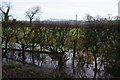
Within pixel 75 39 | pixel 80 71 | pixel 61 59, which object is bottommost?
pixel 80 71

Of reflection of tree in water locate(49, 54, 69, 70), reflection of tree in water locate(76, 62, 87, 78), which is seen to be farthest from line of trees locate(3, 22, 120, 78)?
reflection of tree in water locate(76, 62, 87, 78)

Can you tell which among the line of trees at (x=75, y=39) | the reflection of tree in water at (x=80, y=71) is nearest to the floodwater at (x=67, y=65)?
the reflection of tree in water at (x=80, y=71)

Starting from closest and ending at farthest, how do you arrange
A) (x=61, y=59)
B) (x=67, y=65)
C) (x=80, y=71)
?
(x=80, y=71) → (x=61, y=59) → (x=67, y=65)

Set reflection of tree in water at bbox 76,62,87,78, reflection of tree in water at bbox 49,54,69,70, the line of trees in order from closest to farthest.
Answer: the line of trees → reflection of tree in water at bbox 76,62,87,78 → reflection of tree in water at bbox 49,54,69,70

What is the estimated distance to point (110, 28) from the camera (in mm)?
6578

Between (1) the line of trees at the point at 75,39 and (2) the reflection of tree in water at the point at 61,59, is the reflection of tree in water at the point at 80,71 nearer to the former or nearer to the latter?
(1) the line of trees at the point at 75,39

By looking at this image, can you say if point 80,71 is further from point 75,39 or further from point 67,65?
point 75,39

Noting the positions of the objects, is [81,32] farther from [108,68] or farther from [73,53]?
[108,68]

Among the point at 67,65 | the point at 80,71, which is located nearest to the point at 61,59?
the point at 67,65

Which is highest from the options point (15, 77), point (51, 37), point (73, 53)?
point (51, 37)

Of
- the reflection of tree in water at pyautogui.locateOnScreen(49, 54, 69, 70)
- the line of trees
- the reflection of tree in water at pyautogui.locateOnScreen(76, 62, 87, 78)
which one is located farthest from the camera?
the reflection of tree in water at pyautogui.locateOnScreen(49, 54, 69, 70)

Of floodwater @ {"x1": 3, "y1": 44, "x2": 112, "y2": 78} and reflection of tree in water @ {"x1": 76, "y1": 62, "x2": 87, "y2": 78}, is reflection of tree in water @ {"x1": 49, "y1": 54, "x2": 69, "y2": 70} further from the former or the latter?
reflection of tree in water @ {"x1": 76, "y1": 62, "x2": 87, "y2": 78}

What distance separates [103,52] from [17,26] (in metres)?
4.18

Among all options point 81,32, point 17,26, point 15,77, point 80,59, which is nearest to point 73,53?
point 80,59
